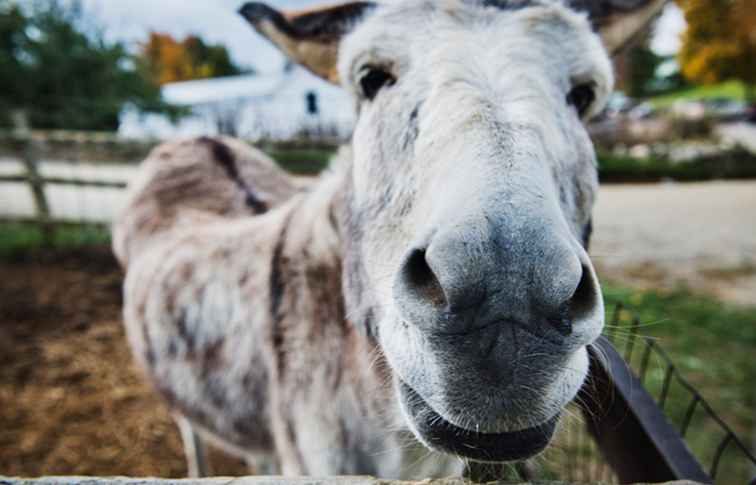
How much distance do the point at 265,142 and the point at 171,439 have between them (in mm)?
6387

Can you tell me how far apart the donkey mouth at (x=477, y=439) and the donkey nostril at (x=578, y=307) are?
0.23 meters

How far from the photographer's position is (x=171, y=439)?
11.6 feet

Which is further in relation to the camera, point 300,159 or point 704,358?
point 300,159

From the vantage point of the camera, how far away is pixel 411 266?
0.91 m

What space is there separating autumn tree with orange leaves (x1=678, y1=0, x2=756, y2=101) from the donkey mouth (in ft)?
43.7

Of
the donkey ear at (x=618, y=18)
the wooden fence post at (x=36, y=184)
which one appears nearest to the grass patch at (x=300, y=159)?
the wooden fence post at (x=36, y=184)

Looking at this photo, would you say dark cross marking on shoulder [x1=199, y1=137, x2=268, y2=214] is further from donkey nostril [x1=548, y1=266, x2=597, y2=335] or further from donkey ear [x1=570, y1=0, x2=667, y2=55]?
donkey nostril [x1=548, y1=266, x2=597, y2=335]

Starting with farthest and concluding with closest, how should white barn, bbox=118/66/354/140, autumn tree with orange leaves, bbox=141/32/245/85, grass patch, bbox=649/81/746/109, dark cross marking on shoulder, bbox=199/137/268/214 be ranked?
grass patch, bbox=649/81/746/109
autumn tree with orange leaves, bbox=141/32/245/85
white barn, bbox=118/66/354/140
dark cross marking on shoulder, bbox=199/137/268/214

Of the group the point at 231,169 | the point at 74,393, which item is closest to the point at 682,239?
the point at 231,169

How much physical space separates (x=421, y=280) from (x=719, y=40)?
2185cm

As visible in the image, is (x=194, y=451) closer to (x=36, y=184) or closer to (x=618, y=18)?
(x=618, y=18)

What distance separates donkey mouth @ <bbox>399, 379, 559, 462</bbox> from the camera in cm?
93

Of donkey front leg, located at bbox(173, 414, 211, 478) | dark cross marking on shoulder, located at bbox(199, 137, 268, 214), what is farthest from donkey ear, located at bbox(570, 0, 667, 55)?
donkey front leg, located at bbox(173, 414, 211, 478)

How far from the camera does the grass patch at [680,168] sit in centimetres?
1599
